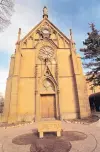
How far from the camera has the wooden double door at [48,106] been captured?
16156mm

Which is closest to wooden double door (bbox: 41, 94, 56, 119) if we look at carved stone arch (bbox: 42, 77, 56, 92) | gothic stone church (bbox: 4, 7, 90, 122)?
gothic stone church (bbox: 4, 7, 90, 122)

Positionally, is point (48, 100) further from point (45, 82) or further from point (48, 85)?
point (45, 82)

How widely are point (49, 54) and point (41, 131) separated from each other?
12.6 m

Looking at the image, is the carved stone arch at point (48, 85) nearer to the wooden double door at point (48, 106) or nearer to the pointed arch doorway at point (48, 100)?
the pointed arch doorway at point (48, 100)

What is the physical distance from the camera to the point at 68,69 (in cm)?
1784

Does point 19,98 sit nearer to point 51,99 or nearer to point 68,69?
point 51,99

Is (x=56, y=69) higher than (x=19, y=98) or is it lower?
higher

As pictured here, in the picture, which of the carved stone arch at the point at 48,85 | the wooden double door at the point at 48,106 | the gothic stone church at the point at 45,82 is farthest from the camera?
the carved stone arch at the point at 48,85

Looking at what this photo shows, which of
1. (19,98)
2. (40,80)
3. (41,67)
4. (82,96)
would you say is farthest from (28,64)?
(82,96)

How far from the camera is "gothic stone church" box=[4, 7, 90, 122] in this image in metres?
15.5

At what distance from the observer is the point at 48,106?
1653cm

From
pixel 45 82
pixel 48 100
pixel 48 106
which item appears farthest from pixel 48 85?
pixel 48 106

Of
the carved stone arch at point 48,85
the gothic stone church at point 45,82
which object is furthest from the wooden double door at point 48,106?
the carved stone arch at point 48,85

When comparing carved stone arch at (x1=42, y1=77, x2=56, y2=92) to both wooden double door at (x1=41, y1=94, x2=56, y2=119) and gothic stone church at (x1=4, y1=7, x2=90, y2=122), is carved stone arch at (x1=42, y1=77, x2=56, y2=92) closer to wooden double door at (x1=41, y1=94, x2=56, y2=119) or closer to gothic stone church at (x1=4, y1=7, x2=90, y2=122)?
gothic stone church at (x1=4, y1=7, x2=90, y2=122)
